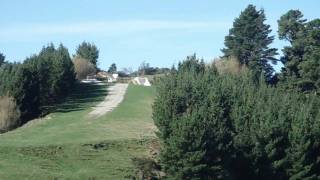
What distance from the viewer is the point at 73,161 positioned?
39.8 metres

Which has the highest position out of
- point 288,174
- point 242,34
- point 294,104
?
point 242,34

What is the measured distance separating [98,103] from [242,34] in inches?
950

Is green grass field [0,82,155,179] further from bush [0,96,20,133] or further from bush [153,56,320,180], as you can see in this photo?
bush [153,56,320,180]

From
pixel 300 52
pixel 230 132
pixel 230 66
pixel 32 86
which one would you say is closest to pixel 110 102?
pixel 32 86

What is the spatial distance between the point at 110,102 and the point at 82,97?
319 inches

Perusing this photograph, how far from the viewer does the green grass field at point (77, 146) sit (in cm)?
3722

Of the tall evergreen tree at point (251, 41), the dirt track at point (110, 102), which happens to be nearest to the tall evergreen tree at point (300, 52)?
the tall evergreen tree at point (251, 41)

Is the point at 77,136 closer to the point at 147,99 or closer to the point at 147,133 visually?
the point at 147,133

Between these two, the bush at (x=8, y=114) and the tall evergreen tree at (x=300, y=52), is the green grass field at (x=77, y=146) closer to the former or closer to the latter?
the bush at (x=8, y=114)

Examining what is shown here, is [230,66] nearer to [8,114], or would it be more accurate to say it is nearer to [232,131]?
[8,114]

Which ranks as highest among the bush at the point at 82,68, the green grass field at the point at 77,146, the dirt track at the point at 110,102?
the bush at the point at 82,68

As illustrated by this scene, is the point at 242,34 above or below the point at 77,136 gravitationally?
above

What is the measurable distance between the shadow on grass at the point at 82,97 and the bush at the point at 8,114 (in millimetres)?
6633

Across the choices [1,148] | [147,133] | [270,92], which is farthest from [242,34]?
[1,148]
